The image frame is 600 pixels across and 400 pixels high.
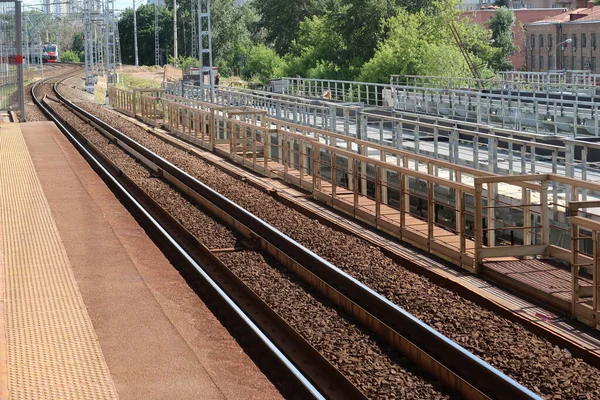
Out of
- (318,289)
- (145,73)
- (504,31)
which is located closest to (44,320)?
(318,289)

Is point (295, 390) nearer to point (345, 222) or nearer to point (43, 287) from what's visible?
point (43, 287)

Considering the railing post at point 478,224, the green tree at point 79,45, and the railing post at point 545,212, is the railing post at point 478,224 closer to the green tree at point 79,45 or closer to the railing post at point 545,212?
the railing post at point 545,212

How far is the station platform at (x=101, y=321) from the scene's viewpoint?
849 centimetres

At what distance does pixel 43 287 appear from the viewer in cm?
1196

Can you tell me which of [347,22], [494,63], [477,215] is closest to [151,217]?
[477,215]

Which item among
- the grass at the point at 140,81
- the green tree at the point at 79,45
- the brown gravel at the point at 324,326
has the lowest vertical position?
the brown gravel at the point at 324,326

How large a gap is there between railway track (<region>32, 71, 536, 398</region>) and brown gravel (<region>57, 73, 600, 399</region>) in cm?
33

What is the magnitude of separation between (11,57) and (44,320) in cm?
3530

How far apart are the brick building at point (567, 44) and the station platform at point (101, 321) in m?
56.7

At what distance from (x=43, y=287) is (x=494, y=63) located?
228 feet

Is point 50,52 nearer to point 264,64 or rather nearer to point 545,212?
point 264,64

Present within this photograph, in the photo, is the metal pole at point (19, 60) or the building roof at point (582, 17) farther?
the building roof at point (582, 17)

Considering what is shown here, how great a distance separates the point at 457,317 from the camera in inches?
402

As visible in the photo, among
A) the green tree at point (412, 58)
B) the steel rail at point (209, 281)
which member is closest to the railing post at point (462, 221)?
the steel rail at point (209, 281)
